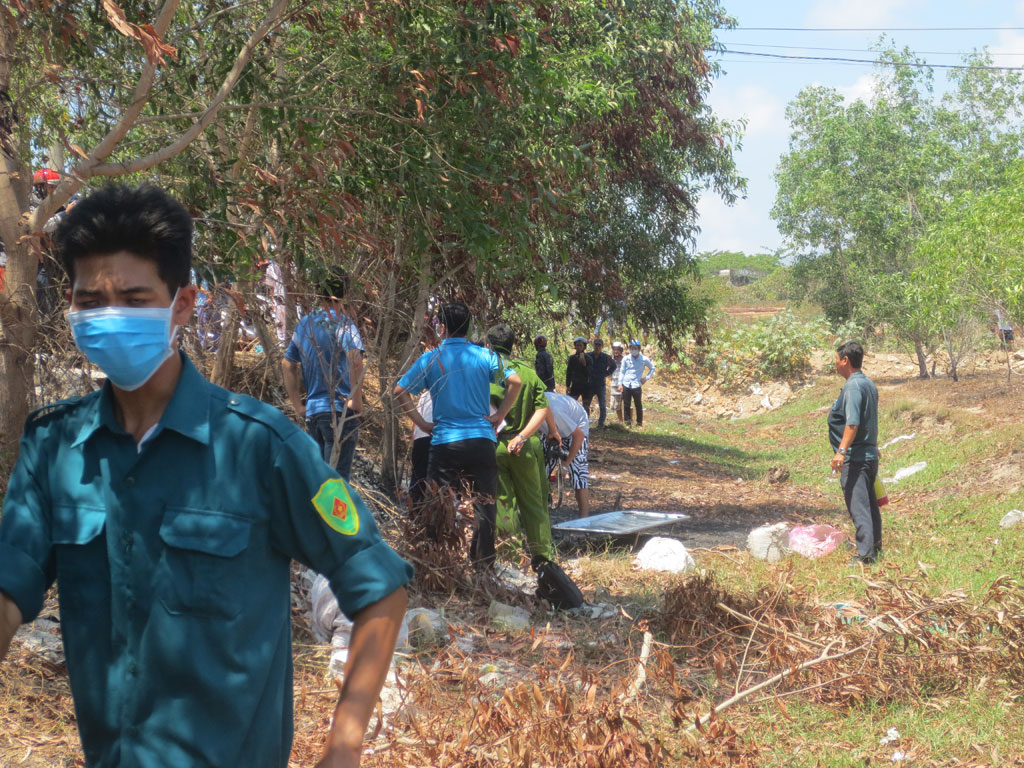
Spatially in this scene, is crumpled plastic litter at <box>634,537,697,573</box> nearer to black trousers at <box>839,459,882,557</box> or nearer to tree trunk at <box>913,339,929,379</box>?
black trousers at <box>839,459,882,557</box>

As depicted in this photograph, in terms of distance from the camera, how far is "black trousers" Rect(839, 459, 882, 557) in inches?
331

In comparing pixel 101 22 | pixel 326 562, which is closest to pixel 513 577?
pixel 101 22

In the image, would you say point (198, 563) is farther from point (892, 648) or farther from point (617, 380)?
point (617, 380)

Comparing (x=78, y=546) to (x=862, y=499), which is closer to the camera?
(x=78, y=546)

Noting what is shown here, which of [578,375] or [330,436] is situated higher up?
[330,436]

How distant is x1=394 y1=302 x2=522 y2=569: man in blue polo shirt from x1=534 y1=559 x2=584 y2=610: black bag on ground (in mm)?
425

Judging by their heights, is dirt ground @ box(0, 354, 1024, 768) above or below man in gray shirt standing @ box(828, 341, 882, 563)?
below

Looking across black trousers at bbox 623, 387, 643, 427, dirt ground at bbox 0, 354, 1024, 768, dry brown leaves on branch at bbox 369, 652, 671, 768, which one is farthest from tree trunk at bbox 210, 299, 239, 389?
black trousers at bbox 623, 387, 643, 427

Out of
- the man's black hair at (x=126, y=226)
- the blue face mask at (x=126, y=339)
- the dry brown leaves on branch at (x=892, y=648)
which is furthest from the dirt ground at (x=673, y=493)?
the man's black hair at (x=126, y=226)

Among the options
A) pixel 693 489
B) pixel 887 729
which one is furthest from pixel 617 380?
pixel 887 729

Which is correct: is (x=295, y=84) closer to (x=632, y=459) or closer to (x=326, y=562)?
(x=326, y=562)

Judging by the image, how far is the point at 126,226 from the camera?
1.74 m

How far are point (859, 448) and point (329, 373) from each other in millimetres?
4392

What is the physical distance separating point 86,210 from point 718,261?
100 m
